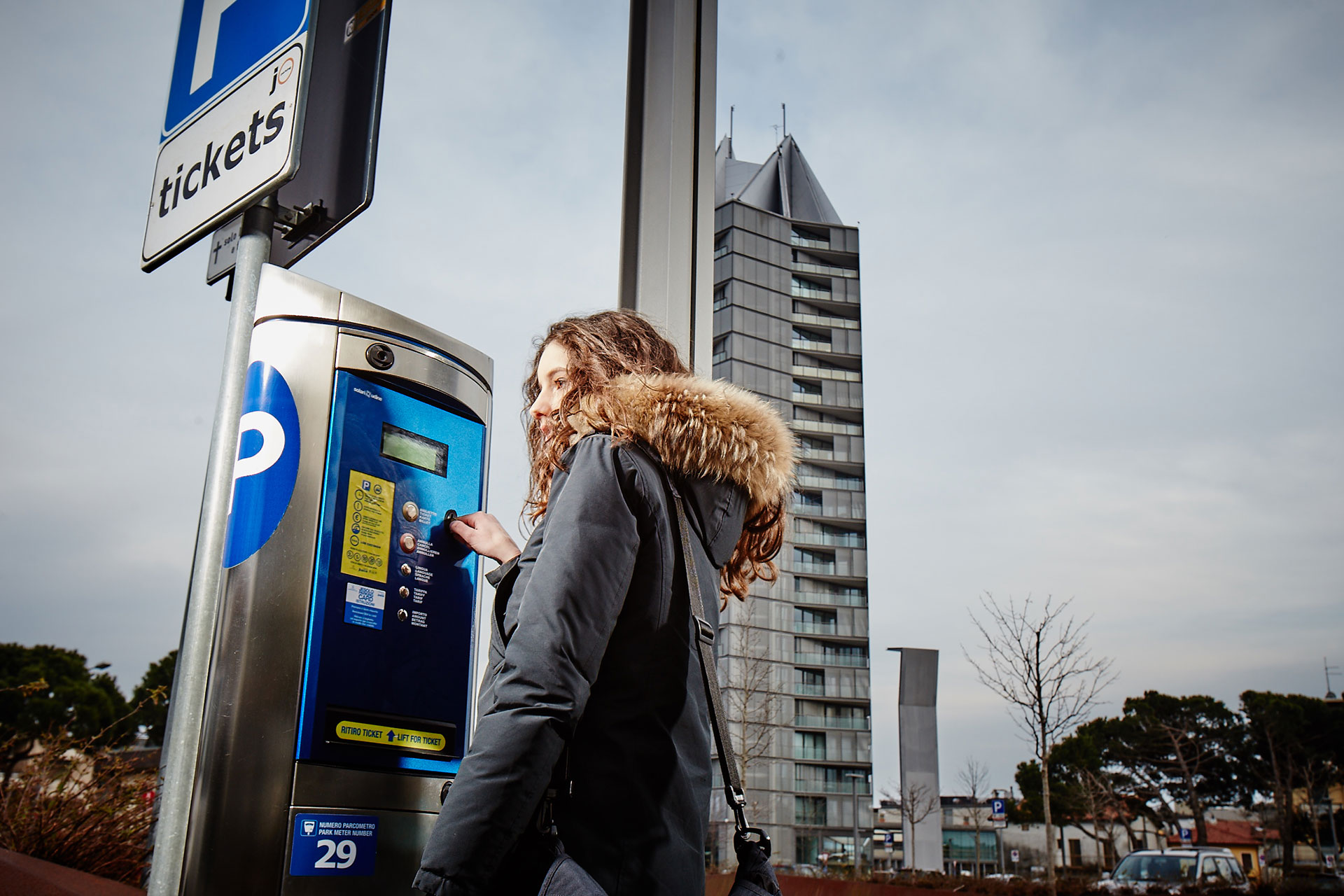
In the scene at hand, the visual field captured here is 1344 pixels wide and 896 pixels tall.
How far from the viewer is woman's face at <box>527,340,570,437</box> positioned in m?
1.44

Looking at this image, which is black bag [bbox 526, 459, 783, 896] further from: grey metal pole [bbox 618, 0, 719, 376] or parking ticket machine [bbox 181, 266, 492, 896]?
grey metal pole [bbox 618, 0, 719, 376]

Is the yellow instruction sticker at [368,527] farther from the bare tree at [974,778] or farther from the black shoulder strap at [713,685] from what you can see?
the bare tree at [974,778]

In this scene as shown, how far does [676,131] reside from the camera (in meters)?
2.46

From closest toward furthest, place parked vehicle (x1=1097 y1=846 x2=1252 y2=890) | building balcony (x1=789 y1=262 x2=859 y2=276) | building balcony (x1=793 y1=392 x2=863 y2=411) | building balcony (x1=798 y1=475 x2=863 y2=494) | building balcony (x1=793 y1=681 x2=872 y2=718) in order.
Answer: building balcony (x1=789 y1=262 x2=859 y2=276), building balcony (x1=793 y1=392 x2=863 y2=411), building balcony (x1=798 y1=475 x2=863 y2=494), parked vehicle (x1=1097 y1=846 x2=1252 y2=890), building balcony (x1=793 y1=681 x2=872 y2=718)

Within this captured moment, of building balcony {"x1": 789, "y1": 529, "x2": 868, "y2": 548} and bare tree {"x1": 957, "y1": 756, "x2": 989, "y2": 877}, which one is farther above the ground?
building balcony {"x1": 789, "y1": 529, "x2": 868, "y2": 548}

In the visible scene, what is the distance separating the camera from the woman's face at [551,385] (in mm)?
1440

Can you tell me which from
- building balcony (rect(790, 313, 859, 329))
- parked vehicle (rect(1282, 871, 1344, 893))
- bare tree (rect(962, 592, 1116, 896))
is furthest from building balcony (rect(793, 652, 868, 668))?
parked vehicle (rect(1282, 871, 1344, 893))

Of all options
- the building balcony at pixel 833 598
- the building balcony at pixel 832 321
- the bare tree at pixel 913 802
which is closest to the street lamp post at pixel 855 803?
the bare tree at pixel 913 802

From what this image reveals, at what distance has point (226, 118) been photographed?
1374 mm

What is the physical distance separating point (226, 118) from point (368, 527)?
0.65m

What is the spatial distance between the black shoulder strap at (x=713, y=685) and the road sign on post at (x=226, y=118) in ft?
2.24

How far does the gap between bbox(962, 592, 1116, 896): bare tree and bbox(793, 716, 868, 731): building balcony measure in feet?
5.48

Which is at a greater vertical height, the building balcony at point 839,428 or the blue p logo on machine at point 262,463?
the building balcony at point 839,428

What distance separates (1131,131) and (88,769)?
12.0 ft
